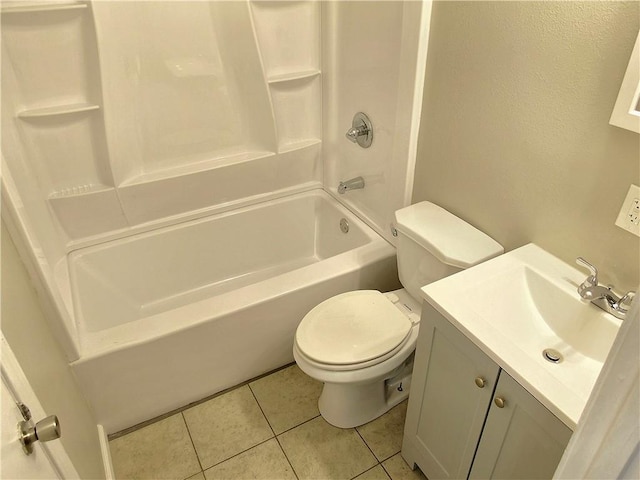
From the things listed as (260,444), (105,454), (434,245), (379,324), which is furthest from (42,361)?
(434,245)

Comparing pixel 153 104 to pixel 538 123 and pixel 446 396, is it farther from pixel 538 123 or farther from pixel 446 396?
pixel 446 396

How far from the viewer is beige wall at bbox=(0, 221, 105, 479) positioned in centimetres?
99

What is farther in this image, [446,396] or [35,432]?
[446,396]

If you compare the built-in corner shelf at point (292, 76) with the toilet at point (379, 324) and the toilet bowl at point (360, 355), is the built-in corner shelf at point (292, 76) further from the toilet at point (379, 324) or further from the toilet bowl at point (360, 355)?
the toilet bowl at point (360, 355)

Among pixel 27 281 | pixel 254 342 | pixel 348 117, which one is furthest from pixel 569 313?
pixel 27 281

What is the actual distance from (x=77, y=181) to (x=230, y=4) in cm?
99

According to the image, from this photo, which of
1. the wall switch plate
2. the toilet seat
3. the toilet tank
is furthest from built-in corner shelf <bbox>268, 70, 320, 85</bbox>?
the wall switch plate

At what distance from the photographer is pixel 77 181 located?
1977 mm

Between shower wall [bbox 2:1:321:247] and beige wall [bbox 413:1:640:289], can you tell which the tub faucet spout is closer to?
shower wall [bbox 2:1:321:247]

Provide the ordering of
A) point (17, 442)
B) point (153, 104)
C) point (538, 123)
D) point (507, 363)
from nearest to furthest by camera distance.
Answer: point (17, 442) < point (507, 363) < point (538, 123) < point (153, 104)

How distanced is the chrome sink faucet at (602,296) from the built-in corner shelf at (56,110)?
1824mm

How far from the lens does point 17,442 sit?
2.22ft

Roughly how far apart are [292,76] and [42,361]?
1602 millimetres

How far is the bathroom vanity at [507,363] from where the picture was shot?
1018mm
